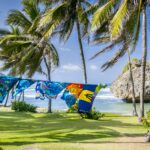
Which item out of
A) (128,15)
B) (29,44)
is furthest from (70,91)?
(29,44)

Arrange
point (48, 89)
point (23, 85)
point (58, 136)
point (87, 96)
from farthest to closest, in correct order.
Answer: point (48, 89) < point (87, 96) < point (23, 85) < point (58, 136)

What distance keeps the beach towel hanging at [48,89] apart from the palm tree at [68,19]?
15.4 ft

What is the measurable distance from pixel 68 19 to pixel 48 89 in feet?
21.1

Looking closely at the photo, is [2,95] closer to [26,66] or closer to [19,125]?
[19,125]

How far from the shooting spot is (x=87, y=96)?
55.1 ft

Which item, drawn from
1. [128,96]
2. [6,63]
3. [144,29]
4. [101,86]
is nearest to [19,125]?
[101,86]

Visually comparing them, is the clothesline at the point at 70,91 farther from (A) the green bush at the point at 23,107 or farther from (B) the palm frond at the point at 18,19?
(B) the palm frond at the point at 18,19

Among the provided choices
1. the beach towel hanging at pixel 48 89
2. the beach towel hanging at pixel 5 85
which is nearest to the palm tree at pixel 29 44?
the beach towel hanging at pixel 48 89

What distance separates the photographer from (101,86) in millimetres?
16594

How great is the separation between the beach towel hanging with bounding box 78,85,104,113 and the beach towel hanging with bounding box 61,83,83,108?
20cm

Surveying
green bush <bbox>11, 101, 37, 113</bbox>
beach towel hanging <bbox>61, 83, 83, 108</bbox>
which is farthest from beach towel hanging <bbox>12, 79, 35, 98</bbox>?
green bush <bbox>11, 101, 37, 113</bbox>

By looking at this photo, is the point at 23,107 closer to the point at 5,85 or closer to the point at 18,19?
the point at 18,19

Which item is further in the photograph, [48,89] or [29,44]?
[29,44]

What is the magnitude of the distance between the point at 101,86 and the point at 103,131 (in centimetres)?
410
